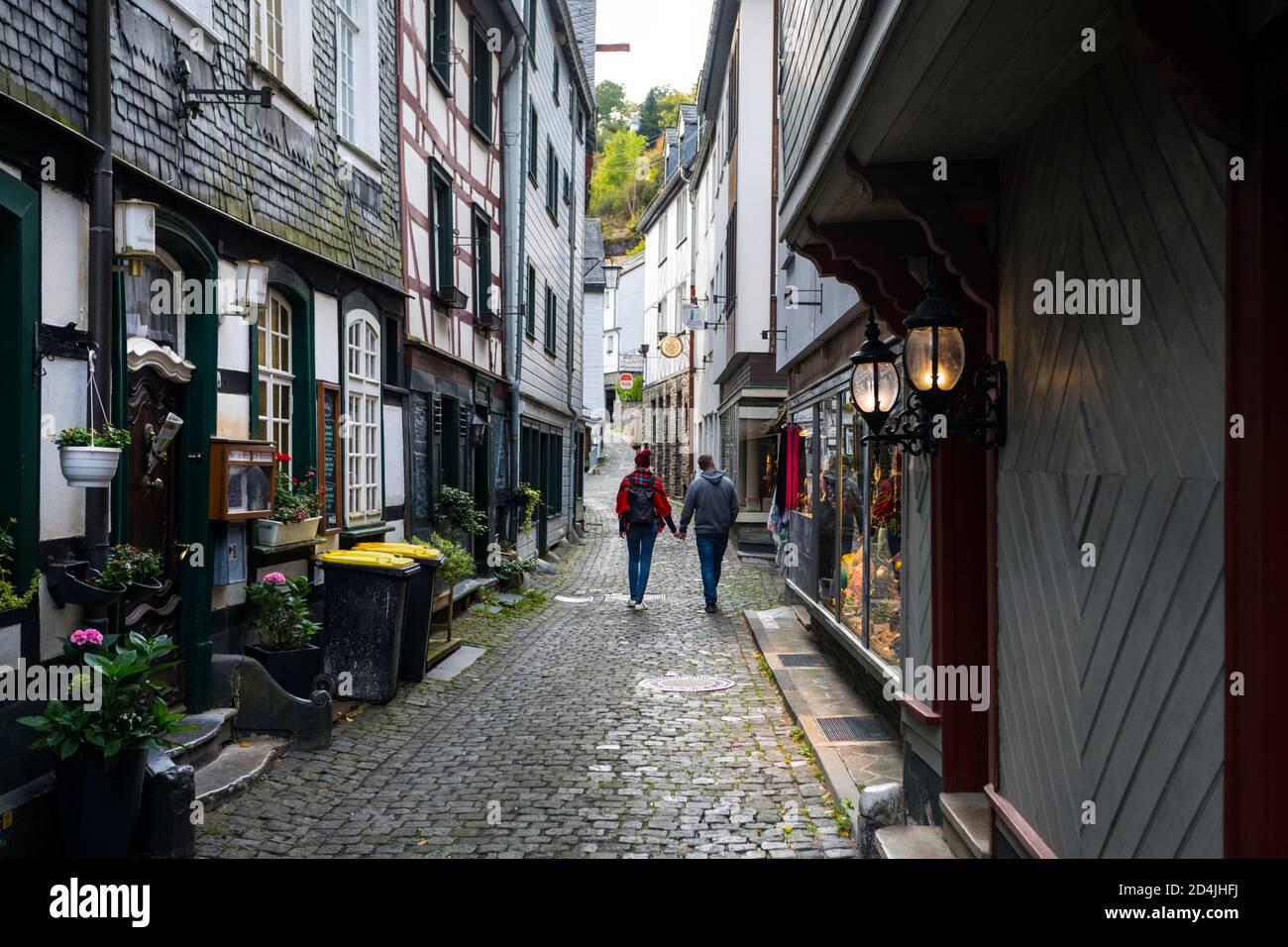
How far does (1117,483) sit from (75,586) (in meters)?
4.54

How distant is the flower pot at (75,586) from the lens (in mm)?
5211

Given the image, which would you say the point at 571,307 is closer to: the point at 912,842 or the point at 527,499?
the point at 527,499

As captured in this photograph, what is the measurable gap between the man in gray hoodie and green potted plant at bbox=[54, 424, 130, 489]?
8.48 m

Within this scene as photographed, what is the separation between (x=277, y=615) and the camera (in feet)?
24.6

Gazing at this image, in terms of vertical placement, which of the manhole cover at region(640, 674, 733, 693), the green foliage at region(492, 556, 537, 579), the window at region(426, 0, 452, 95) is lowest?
the manhole cover at region(640, 674, 733, 693)

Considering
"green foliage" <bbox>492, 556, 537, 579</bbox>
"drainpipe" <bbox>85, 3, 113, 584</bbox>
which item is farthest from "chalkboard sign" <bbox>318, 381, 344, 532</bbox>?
"green foliage" <bbox>492, 556, 537, 579</bbox>

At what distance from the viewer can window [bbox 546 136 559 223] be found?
2147cm

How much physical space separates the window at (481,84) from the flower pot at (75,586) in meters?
10.8

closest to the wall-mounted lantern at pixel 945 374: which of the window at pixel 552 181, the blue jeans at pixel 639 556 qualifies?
the blue jeans at pixel 639 556

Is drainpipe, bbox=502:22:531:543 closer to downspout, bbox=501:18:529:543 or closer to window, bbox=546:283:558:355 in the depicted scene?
downspout, bbox=501:18:529:543

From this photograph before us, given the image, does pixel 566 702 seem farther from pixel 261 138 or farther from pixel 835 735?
pixel 261 138

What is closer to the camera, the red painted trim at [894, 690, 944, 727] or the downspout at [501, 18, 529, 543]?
the red painted trim at [894, 690, 944, 727]
